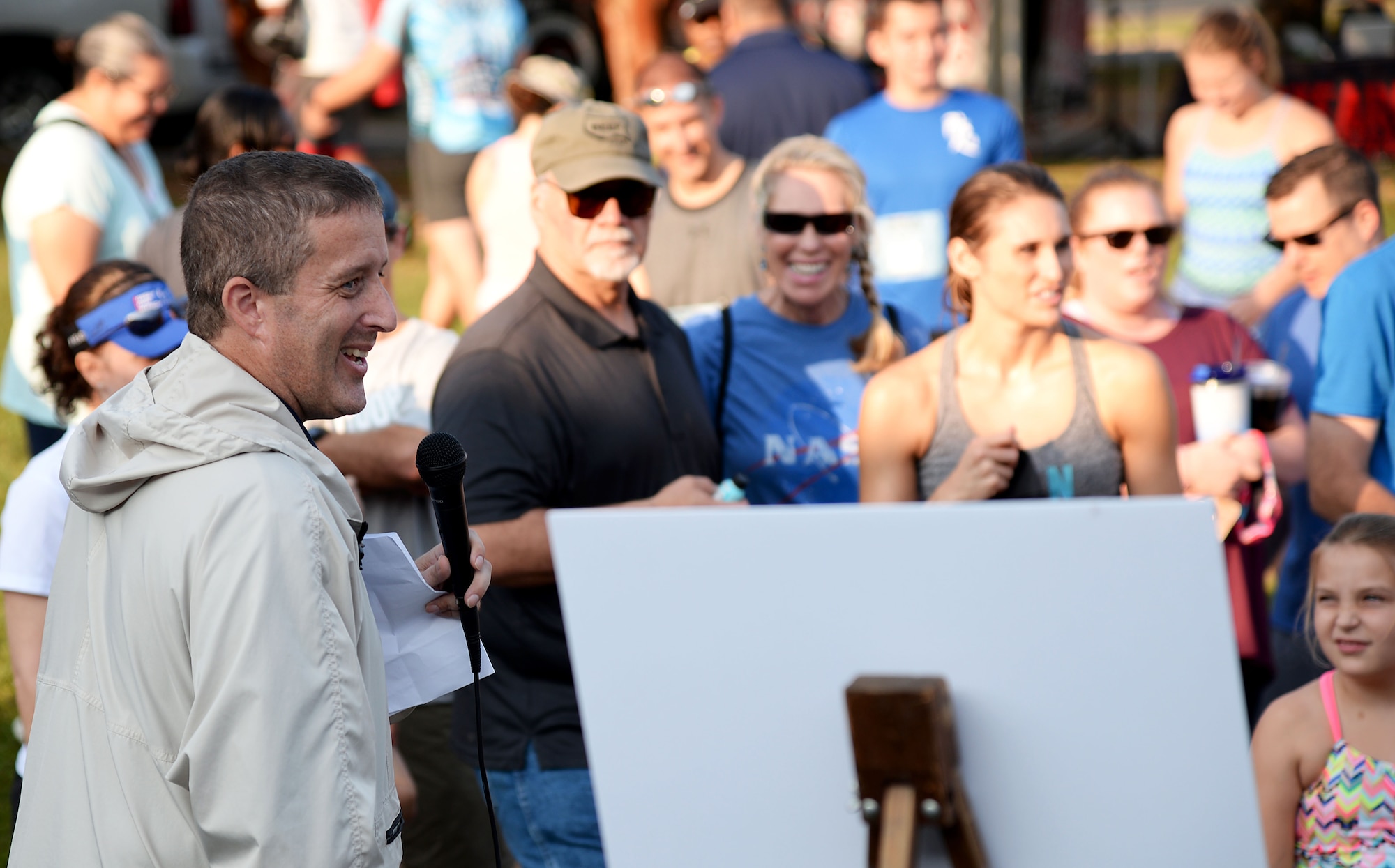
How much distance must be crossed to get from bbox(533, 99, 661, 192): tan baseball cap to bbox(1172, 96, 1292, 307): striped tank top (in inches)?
118

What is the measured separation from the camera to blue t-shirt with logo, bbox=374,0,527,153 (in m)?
6.91

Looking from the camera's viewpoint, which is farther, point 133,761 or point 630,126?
point 630,126

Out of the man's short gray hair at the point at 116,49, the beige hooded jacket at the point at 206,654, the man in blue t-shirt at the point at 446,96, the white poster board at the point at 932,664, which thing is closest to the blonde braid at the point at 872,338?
the white poster board at the point at 932,664

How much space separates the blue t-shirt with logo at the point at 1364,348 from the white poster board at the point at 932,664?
2.07 metres

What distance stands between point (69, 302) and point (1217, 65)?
446cm

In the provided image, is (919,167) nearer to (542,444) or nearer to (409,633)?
(542,444)

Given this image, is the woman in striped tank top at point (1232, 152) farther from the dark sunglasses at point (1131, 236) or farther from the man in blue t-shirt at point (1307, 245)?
the dark sunglasses at point (1131, 236)

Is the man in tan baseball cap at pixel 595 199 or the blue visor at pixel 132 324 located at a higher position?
the man in tan baseball cap at pixel 595 199

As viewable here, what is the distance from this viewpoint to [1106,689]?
1682mm

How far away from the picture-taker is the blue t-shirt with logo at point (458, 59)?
691 cm

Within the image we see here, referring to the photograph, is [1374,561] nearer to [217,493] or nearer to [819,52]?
[217,493]

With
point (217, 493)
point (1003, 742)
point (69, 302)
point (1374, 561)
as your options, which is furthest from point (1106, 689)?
point (69, 302)

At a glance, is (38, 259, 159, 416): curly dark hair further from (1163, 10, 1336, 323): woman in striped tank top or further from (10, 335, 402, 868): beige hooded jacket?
(1163, 10, 1336, 323): woman in striped tank top

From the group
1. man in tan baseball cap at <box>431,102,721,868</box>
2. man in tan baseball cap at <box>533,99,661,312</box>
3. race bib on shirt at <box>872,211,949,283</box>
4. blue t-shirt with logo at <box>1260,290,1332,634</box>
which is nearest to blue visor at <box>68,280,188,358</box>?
man in tan baseball cap at <box>431,102,721,868</box>
